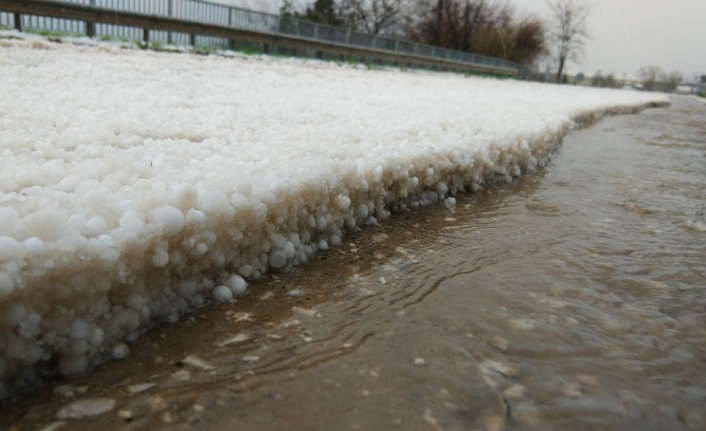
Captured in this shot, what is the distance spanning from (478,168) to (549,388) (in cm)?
176

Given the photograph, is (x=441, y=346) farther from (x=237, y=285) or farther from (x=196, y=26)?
(x=196, y=26)

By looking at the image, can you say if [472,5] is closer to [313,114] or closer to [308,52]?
[308,52]

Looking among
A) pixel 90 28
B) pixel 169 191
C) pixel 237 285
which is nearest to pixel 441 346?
pixel 237 285

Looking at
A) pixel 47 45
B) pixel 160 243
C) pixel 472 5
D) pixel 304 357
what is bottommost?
pixel 304 357

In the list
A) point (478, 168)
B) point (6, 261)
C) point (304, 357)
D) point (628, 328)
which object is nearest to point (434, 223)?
point (478, 168)

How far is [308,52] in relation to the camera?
1331cm

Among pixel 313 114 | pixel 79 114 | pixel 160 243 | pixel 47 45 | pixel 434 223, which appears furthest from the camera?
pixel 47 45

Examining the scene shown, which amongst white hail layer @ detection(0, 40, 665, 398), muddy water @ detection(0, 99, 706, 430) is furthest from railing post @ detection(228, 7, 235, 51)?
muddy water @ detection(0, 99, 706, 430)

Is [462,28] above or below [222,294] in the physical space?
above

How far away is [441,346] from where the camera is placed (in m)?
1.17

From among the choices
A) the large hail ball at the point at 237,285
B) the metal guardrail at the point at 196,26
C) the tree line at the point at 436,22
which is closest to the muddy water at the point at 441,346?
the large hail ball at the point at 237,285

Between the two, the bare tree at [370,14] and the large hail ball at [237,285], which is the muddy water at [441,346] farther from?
the bare tree at [370,14]

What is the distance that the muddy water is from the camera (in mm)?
941

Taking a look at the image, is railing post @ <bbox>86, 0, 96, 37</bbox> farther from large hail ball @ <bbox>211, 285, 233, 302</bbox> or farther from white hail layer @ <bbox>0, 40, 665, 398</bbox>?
large hail ball @ <bbox>211, 285, 233, 302</bbox>
